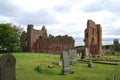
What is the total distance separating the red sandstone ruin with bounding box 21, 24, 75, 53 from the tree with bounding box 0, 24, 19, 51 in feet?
25.4

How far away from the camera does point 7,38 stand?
86875 mm

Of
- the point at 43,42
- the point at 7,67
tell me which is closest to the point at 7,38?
the point at 43,42

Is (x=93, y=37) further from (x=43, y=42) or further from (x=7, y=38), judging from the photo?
(x=7, y=38)

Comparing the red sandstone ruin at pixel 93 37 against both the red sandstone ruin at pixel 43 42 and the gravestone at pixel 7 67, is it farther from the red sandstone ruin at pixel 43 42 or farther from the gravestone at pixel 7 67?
the gravestone at pixel 7 67

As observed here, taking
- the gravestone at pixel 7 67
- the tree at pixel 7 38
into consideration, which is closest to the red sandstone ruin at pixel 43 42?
the tree at pixel 7 38

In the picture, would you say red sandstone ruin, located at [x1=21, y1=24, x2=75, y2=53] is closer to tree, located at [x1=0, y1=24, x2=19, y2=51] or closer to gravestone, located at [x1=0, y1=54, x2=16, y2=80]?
tree, located at [x1=0, y1=24, x2=19, y2=51]

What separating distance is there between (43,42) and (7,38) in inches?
547

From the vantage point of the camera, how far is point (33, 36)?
97625 mm

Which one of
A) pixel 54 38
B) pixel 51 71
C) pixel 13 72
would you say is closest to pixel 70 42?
pixel 54 38

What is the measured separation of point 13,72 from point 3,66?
492 millimetres

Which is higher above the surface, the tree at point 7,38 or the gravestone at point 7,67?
the tree at point 7,38

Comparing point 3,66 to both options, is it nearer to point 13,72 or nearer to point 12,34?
point 13,72

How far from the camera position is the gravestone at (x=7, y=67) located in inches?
380

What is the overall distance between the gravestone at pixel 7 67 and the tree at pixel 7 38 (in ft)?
251
